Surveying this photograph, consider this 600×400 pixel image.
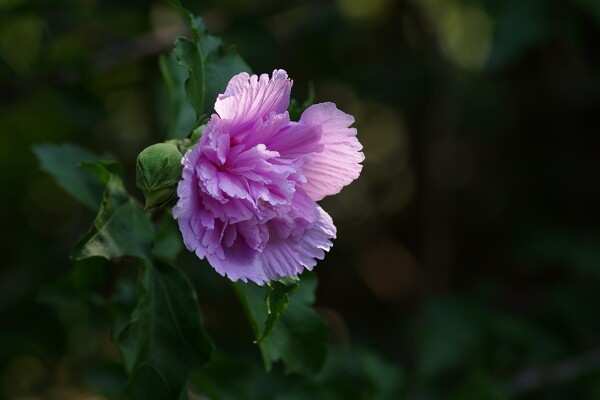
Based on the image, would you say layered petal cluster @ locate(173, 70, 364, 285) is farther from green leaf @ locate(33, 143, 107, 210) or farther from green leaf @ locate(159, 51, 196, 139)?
green leaf @ locate(33, 143, 107, 210)

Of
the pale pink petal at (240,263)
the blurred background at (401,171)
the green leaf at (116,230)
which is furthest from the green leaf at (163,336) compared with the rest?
the blurred background at (401,171)

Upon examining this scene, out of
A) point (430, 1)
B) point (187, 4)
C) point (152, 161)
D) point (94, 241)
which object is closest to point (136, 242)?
point (94, 241)

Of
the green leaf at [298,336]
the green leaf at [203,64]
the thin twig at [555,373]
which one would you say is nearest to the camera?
the green leaf at [203,64]

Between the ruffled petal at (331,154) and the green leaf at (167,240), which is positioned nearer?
the ruffled petal at (331,154)

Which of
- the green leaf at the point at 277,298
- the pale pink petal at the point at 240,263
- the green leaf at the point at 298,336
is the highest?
the pale pink petal at the point at 240,263

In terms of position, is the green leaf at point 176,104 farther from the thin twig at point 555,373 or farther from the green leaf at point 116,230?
the thin twig at point 555,373

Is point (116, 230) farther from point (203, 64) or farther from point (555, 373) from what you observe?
point (555, 373)

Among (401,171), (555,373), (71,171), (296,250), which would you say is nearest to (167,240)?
(71,171)

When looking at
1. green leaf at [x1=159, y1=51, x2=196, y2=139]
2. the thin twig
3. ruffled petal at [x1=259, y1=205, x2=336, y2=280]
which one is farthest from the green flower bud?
the thin twig
